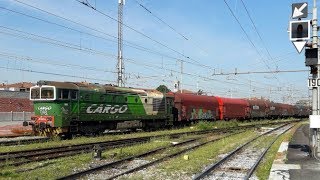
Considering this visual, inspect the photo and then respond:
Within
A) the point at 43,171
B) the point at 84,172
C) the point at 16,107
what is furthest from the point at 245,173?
the point at 16,107

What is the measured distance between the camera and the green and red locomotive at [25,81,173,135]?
2334cm

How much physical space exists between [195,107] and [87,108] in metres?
18.5

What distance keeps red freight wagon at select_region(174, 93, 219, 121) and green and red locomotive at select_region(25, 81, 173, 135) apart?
5976 mm

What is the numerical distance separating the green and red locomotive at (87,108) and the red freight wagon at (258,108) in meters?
29.9

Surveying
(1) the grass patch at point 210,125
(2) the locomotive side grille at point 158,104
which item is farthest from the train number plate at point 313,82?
(1) the grass patch at point 210,125

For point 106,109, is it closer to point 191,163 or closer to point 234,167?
point 191,163

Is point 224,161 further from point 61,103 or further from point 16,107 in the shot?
point 16,107

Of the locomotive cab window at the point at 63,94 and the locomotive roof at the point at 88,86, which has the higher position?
the locomotive roof at the point at 88,86

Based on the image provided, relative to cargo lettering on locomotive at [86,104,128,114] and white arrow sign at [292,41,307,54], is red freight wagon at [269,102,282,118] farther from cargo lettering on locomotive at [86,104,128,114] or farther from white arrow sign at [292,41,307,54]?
white arrow sign at [292,41,307,54]

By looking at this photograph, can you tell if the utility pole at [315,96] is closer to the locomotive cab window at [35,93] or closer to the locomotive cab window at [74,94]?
the locomotive cab window at [74,94]

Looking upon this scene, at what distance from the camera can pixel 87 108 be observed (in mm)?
25422

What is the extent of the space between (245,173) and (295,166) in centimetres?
170

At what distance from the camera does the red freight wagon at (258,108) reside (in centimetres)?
6034

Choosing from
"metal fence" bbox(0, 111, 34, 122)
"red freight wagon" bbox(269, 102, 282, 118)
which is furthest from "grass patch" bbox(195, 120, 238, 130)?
"red freight wagon" bbox(269, 102, 282, 118)
